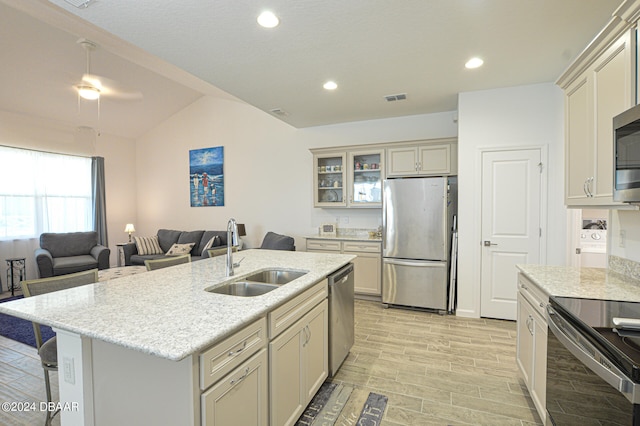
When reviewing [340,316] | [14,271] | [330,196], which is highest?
[330,196]

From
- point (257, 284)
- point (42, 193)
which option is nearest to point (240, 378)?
point (257, 284)

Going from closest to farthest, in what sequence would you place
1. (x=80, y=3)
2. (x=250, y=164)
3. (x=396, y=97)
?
(x=80, y=3) → (x=396, y=97) → (x=250, y=164)

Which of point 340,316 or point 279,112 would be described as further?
point 279,112

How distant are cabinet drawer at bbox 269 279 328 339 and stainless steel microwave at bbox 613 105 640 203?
1765 mm

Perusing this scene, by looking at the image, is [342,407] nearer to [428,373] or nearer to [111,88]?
[428,373]

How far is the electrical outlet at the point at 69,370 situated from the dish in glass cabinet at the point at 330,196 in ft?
12.7

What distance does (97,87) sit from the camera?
5008mm

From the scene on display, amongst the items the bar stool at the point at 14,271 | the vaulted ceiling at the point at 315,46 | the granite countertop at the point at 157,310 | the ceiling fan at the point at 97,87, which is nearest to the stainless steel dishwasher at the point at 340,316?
the granite countertop at the point at 157,310

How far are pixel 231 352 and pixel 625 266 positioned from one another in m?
2.62

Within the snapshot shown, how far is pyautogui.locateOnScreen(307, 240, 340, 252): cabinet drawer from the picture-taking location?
456 cm

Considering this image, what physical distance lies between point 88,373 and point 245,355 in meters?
0.67

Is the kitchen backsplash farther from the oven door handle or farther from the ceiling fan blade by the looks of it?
the ceiling fan blade

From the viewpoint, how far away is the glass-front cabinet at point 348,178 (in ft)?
15.1

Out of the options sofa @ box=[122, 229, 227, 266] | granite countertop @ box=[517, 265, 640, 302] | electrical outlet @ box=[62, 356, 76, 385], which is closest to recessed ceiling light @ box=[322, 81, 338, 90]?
granite countertop @ box=[517, 265, 640, 302]
